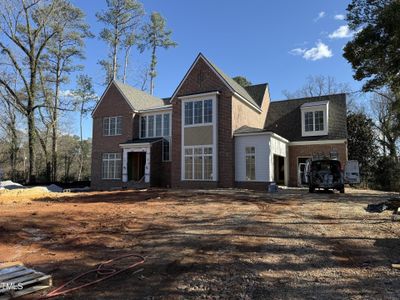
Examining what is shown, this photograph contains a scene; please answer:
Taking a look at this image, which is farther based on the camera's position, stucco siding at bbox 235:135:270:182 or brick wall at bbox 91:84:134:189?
brick wall at bbox 91:84:134:189

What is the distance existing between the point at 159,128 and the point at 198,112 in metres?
5.04

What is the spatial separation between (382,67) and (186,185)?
13.2 m

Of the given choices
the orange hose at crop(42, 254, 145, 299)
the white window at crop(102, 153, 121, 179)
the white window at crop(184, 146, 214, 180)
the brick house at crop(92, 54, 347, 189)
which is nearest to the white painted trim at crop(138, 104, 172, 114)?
the brick house at crop(92, 54, 347, 189)

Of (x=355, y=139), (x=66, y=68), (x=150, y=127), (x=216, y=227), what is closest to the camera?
(x=216, y=227)

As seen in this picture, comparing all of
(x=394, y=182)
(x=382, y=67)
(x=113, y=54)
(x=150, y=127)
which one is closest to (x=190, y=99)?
(x=150, y=127)

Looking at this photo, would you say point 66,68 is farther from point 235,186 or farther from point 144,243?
point 144,243

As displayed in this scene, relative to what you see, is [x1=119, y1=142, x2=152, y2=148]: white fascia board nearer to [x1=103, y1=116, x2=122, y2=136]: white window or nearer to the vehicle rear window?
[x1=103, y1=116, x2=122, y2=136]: white window

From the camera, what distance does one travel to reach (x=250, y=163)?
2008 cm

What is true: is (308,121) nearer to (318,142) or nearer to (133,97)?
(318,142)

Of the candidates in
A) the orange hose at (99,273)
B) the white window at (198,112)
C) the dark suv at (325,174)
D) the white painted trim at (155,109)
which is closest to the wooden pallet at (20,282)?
the orange hose at (99,273)

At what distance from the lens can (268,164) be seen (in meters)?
19.3

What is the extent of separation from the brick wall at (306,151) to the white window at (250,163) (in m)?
5.62

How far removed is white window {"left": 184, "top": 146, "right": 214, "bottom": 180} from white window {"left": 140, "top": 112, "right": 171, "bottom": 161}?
10.4 feet

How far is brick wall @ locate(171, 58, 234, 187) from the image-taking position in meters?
20.3
